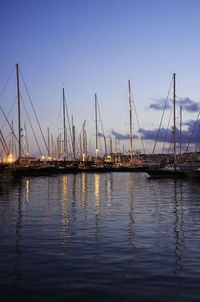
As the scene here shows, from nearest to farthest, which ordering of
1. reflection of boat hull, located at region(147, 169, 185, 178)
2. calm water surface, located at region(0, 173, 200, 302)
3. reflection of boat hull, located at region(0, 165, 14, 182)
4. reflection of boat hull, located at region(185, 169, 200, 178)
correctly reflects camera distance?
calm water surface, located at region(0, 173, 200, 302) → reflection of boat hull, located at region(0, 165, 14, 182) → reflection of boat hull, located at region(147, 169, 185, 178) → reflection of boat hull, located at region(185, 169, 200, 178)

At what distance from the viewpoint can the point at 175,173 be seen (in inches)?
2147

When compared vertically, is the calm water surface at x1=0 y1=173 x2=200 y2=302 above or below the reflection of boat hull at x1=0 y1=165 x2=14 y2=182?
below

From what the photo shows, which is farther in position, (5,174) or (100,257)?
(5,174)

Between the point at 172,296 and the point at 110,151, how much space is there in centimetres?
14796

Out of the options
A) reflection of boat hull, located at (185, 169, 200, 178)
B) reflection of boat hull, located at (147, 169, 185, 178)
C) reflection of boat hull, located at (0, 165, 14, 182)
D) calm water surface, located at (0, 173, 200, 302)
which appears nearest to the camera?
calm water surface, located at (0, 173, 200, 302)

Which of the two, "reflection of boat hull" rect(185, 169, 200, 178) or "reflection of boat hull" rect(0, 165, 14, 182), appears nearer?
"reflection of boat hull" rect(0, 165, 14, 182)

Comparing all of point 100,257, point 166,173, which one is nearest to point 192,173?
point 166,173

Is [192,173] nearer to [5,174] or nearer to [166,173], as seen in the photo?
[166,173]

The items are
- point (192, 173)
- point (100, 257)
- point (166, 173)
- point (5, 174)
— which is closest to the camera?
point (100, 257)

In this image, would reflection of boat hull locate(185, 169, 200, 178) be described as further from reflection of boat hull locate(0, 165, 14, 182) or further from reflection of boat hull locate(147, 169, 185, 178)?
reflection of boat hull locate(0, 165, 14, 182)

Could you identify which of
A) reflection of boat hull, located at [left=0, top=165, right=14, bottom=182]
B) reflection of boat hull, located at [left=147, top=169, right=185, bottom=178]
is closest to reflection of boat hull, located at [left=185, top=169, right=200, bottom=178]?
reflection of boat hull, located at [left=147, top=169, right=185, bottom=178]

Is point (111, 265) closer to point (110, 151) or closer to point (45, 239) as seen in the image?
Answer: point (45, 239)

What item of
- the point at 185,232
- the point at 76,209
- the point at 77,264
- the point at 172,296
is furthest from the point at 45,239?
the point at 76,209

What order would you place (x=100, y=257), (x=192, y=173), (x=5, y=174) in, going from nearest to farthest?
(x=100, y=257) → (x=5, y=174) → (x=192, y=173)
